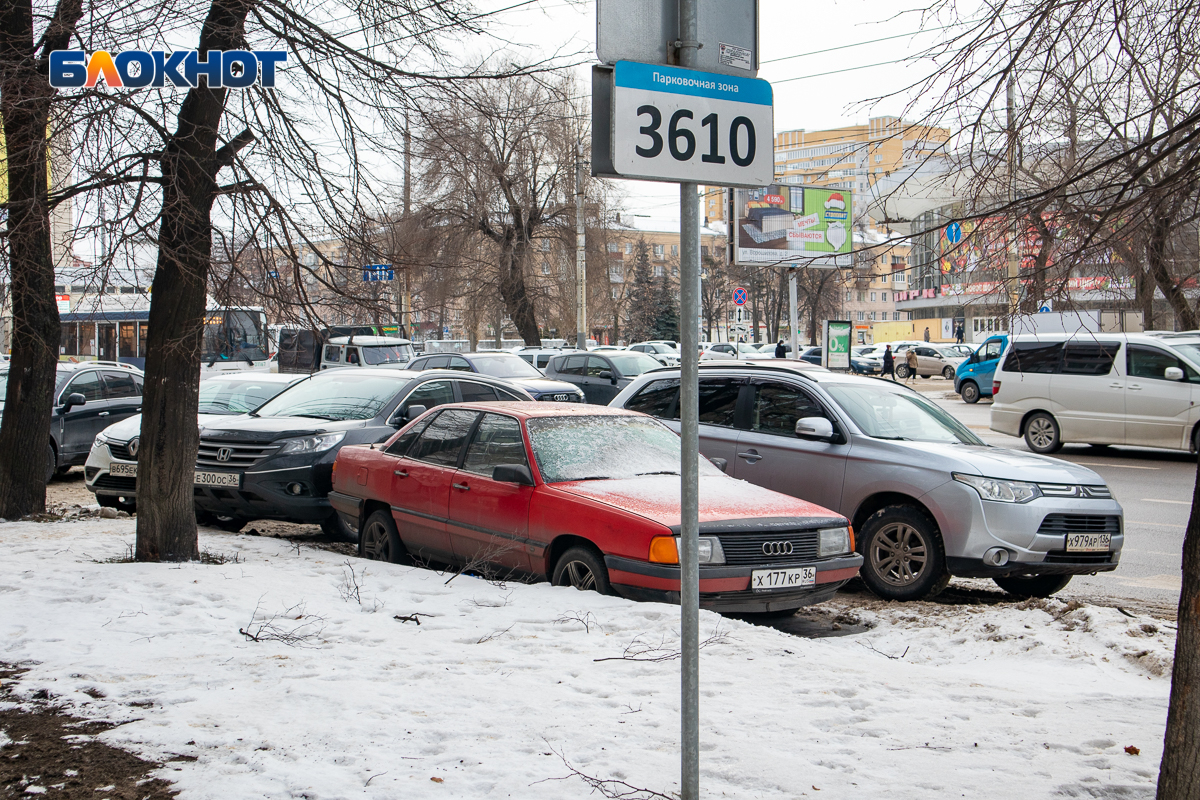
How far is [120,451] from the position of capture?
10477 millimetres

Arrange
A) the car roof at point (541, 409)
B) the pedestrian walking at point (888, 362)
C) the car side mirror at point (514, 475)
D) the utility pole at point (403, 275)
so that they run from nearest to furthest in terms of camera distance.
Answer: the car side mirror at point (514, 475) → the car roof at point (541, 409) → the utility pole at point (403, 275) → the pedestrian walking at point (888, 362)

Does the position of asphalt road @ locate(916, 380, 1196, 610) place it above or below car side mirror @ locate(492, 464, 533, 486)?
below

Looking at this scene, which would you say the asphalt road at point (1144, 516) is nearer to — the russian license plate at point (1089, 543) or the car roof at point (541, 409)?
the russian license plate at point (1089, 543)

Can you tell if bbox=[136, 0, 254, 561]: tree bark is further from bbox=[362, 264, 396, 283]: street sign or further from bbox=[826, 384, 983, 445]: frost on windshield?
bbox=[826, 384, 983, 445]: frost on windshield

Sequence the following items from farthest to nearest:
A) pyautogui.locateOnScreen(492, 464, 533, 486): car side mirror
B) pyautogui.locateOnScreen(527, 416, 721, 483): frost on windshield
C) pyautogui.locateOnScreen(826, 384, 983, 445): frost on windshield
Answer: pyautogui.locateOnScreen(826, 384, 983, 445): frost on windshield < pyautogui.locateOnScreen(527, 416, 721, 483): frost on windshield < pyautogui.locateOnScreen(492, 464, 533, 486): car side mirror

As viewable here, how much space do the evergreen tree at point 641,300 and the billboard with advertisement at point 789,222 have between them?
5406cm

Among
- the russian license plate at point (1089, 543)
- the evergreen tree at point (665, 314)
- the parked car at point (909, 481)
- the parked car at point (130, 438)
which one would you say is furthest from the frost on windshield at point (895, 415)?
the evergreen tree at point (665, 314)

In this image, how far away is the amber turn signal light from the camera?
19.4 feet

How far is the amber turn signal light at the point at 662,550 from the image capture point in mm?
5906

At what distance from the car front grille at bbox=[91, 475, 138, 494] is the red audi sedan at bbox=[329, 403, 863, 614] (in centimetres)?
305

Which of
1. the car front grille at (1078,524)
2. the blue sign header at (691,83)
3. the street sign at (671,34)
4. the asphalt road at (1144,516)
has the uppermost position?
the street sign at (671,34)

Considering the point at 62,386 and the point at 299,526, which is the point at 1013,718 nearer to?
the point at 299,526

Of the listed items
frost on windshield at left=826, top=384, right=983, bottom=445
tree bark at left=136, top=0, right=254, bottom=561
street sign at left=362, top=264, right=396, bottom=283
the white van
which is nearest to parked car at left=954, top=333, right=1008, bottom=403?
the white van

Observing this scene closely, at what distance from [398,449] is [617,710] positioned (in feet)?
14.3
